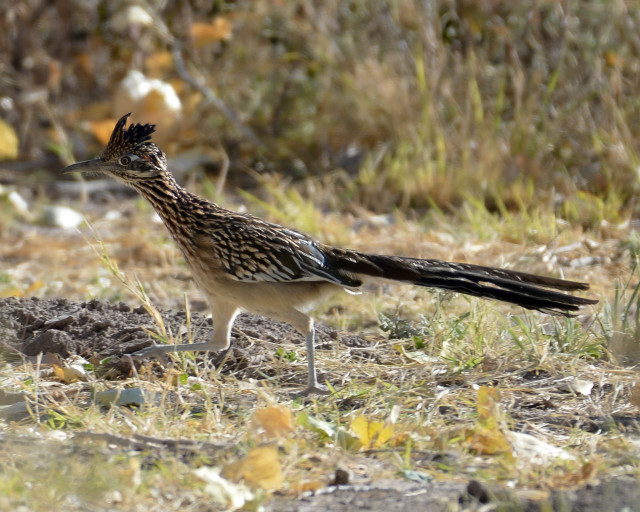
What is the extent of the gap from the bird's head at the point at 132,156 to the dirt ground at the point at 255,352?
73 cm

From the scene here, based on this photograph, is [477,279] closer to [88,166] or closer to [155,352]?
[155,352]

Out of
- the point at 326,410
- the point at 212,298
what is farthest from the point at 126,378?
the point at 326,410

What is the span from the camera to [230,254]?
14.1 feet

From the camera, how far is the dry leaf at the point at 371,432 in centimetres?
338

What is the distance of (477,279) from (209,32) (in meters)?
5.11

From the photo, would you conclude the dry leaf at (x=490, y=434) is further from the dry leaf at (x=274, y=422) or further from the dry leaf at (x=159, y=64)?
the dry leaf at (x=159, y=64)

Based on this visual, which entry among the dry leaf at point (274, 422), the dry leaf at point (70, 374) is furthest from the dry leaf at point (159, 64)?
the dry leaf at point (274, 422)

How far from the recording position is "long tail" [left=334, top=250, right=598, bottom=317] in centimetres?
395

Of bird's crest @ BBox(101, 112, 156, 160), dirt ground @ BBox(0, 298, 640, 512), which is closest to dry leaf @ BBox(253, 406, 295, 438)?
dirt ground @ BBox(0, 298, 640, 512)

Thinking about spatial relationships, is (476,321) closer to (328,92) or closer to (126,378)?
(126,378)

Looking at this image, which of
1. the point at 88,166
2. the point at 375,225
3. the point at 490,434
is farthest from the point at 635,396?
the point at 375,225

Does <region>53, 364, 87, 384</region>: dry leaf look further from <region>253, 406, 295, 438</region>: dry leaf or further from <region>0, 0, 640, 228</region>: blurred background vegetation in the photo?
<region>0, 0, 640, 228</region>: blurred background vegetation

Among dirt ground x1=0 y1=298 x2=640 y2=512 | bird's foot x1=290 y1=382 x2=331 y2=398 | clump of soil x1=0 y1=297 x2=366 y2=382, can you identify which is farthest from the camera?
clump of soil x1=0 y1=297 x2=366 y2=382

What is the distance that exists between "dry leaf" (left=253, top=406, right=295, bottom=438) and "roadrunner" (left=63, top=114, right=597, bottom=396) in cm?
75
